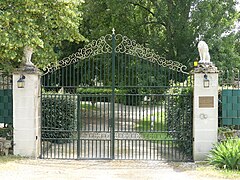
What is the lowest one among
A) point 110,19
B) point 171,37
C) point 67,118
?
point 67,118

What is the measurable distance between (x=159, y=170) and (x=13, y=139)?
406cm

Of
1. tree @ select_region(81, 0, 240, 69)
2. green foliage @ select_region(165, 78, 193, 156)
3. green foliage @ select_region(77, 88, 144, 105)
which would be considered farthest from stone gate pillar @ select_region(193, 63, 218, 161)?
tree @ select_region(81, 0, 240, 69)

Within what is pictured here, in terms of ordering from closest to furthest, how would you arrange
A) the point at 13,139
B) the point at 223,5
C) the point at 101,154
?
1. the point at 13,139
2. the point at 101,154
3. the point at 223,5

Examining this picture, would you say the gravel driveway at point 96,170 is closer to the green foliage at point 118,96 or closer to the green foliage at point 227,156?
the green foliage at point 227,156

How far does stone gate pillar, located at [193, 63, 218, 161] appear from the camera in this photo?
9.52m

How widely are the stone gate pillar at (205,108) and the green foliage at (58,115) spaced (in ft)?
12.6

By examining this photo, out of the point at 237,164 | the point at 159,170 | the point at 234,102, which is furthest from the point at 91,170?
the point at 234,102

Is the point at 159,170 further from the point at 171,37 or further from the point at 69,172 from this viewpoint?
the point at 171,37

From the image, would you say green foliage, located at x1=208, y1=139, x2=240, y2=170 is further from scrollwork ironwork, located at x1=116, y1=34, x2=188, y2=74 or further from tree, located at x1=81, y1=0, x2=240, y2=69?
tree, located at x1=81, y1=0, x2=240, y2=69

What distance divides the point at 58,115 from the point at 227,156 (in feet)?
19.4

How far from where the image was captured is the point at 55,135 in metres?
11.9

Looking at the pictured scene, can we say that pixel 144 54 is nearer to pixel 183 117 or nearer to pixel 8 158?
pixel 183 117

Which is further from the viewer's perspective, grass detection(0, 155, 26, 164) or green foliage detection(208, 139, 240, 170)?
grass detection(0, 155, 26, 164)

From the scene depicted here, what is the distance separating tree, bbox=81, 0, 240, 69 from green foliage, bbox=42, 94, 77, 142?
22.6 feet
